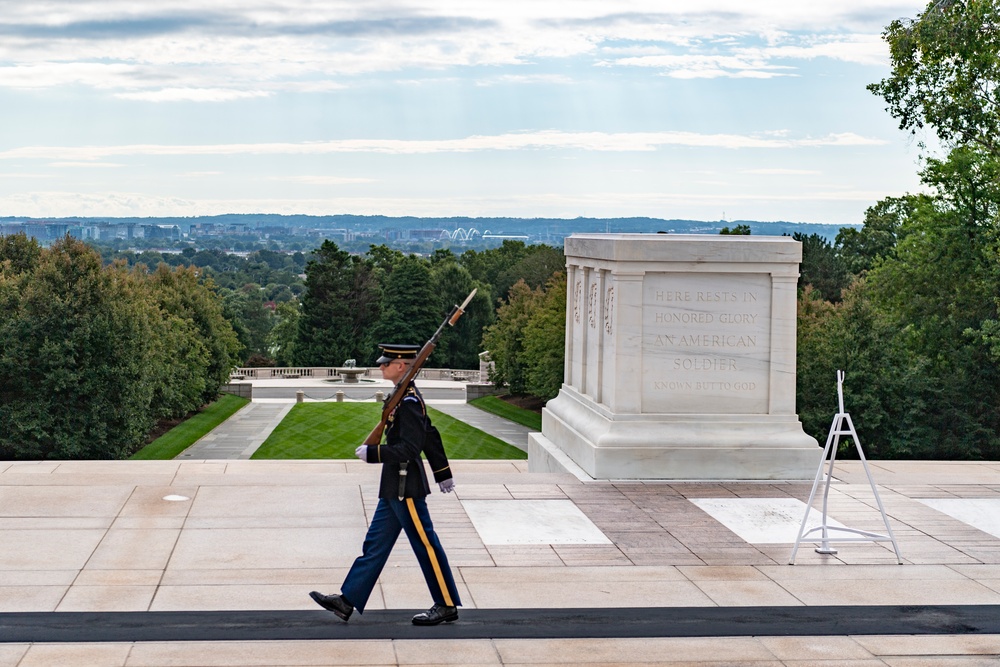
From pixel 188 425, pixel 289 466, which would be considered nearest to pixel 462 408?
pixel 188 425

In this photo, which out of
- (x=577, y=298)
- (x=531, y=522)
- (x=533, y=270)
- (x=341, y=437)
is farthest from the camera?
(x=533, y=270)

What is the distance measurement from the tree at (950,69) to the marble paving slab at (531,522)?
26.7m

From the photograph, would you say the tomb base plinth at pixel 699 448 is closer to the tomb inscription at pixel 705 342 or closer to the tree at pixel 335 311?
the tomb inscription at pixel 705 342

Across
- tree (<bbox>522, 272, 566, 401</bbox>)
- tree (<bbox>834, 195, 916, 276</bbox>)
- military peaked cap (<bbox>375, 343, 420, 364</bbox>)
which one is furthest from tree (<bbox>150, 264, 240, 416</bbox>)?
military peaked cap (<bbox>375, 343, 420, 364</bbox>)

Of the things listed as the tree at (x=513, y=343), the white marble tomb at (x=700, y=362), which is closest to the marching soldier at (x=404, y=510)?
the white marble tomb at (x=700, y=362)

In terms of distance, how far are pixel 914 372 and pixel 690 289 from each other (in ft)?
99.0

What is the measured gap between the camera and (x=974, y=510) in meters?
13.2

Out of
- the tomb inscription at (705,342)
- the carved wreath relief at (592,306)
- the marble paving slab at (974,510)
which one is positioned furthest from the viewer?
the carved wreath relief at (592,306)

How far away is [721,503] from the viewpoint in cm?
1323

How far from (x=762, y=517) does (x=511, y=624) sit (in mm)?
4542

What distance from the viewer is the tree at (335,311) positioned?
10500 cm

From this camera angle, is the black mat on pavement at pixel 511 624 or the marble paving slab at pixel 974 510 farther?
the marble paving slab at pixel 974 510

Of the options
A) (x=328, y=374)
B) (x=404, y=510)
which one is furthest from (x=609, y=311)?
(x=328, y=374)

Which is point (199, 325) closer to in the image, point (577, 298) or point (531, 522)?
point (577, 298)
